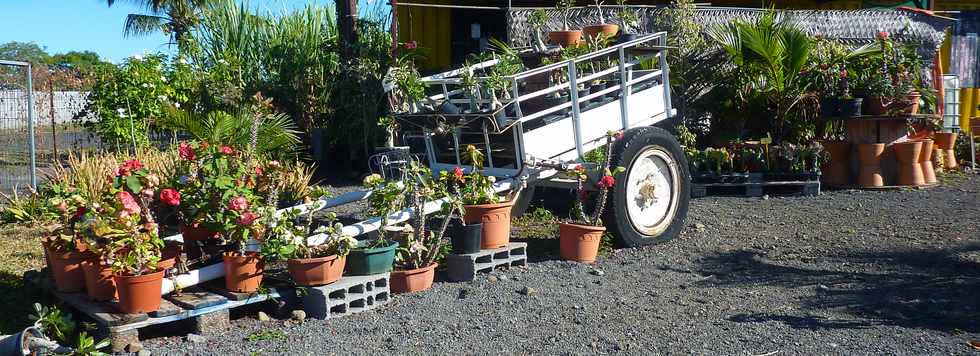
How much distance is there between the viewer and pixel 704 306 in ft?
17.3

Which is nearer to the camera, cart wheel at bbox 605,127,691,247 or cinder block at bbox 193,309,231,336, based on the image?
cinder block at bbox 193,309,231,336

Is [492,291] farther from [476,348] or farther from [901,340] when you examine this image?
[901,340]

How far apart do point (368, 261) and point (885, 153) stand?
22.4 feet

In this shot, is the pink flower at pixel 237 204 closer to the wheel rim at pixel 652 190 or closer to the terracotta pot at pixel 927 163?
the wheel rim at pixel 652 190

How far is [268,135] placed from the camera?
903 cm

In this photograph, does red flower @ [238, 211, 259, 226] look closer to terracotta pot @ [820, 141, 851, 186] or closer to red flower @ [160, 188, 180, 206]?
red flower @ [160, 188, 180, 206]

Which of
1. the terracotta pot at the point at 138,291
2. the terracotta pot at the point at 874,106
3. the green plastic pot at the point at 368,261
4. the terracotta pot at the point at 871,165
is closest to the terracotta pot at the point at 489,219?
the green plastic pot at the point at 368,261

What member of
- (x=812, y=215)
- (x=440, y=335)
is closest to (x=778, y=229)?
(x=812, y=215)

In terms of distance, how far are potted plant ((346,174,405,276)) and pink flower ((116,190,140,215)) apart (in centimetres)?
127

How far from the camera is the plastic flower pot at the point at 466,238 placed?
5840 mm

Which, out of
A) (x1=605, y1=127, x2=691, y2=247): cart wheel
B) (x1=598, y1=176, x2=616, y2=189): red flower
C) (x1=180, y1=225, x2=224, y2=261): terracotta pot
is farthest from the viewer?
(x1=605, y1=127, x2=691, y2=247): cart wheel

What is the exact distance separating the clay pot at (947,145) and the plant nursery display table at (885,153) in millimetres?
1351

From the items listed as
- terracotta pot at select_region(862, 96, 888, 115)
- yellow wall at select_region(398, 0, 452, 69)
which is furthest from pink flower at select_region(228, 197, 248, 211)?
yellow wall at select_region(398, 0, 452, 69)

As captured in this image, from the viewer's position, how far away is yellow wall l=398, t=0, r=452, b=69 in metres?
14.3
